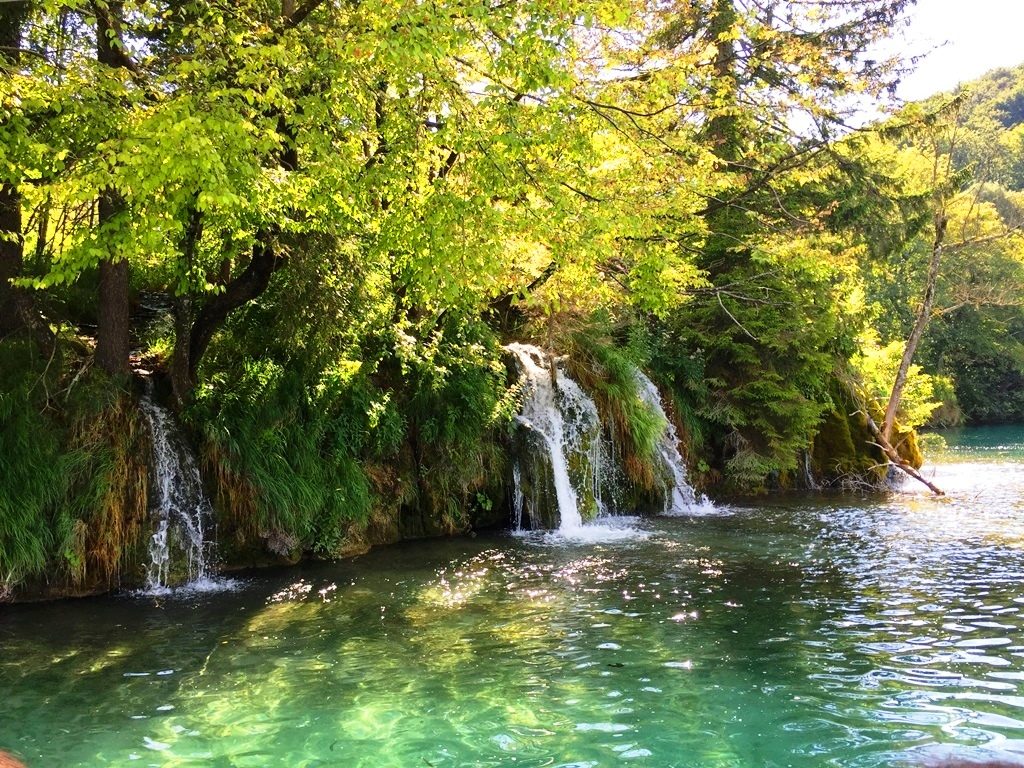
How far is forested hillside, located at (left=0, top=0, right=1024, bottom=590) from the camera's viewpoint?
6.70m

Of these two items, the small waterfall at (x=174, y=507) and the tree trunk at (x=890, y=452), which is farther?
the tree trunk at (x=890, y=452)

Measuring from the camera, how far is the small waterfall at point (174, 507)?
873 centimetres

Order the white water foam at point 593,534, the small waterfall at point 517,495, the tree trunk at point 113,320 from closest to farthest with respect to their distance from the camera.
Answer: the tree trunk at point 113,320 → the white water foam at point 593,534 → the small waterfall at point 517,495

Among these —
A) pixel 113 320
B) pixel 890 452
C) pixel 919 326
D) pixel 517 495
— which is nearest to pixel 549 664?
pixel 517 495

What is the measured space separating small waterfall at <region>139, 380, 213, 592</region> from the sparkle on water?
715 mm

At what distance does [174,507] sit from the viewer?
8961 millimetres

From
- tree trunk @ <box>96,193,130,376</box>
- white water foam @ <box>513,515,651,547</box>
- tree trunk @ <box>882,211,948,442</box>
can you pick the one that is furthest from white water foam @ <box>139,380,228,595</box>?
tree trunk @ <box>882,211,948,442</box>

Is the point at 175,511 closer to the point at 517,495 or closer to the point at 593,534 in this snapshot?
the point at 517,495

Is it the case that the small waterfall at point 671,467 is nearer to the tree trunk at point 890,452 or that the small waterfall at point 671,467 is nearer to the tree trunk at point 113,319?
the tree trunk at point 890,452

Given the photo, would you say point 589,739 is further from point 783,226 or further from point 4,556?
point 783,226

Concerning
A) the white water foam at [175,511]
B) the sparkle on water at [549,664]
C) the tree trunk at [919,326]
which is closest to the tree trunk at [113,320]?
the white water foam at [175,511]

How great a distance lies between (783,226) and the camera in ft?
49.4

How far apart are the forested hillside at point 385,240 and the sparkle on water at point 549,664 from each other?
1.68 meters

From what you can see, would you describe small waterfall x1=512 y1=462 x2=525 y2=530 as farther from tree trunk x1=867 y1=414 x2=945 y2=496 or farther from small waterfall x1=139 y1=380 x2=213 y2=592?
tree trunk x1=867 y1=414 x2=945 y2=496
